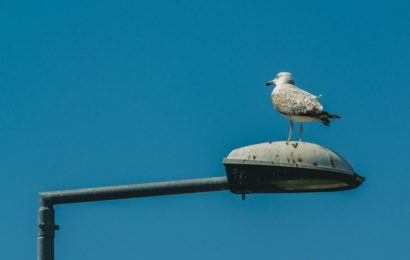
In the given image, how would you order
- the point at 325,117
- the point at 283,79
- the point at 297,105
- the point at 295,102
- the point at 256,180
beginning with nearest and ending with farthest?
the point at 256,180 < the point at 325,117 < the point at 297,105 < the point at 295,102 < the point at 283,79

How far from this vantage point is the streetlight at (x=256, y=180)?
6.19 meters

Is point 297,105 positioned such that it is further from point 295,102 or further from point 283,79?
point 283,79

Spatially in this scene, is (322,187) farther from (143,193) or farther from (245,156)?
(143,193)

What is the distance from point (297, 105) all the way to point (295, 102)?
0.17 meters

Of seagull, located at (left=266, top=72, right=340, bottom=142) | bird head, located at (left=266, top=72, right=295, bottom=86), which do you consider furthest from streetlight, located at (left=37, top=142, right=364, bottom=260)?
bird head, located at (left=266, top=72, right=295, bottom=86)

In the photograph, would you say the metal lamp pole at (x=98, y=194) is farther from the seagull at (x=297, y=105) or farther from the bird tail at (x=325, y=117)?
the bird tail at (x=325, y=117)

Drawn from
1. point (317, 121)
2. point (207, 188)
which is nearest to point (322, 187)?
point (207, 188)

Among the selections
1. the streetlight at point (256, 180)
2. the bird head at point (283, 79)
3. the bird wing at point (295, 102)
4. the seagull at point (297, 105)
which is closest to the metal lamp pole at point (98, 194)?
the streetlight at point (256, 180)

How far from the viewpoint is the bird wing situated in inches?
444

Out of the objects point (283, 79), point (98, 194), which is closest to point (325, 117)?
point (283, 79)

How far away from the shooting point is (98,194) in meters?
6.45

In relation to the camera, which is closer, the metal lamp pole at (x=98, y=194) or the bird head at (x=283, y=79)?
the metal lamp pole at (x=98, y=194)

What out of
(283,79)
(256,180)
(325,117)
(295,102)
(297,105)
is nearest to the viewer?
(256,180)

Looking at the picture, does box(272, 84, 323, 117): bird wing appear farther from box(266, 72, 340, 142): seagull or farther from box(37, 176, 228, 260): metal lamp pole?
box(37, 176, 228, 260): metal lamp pole
